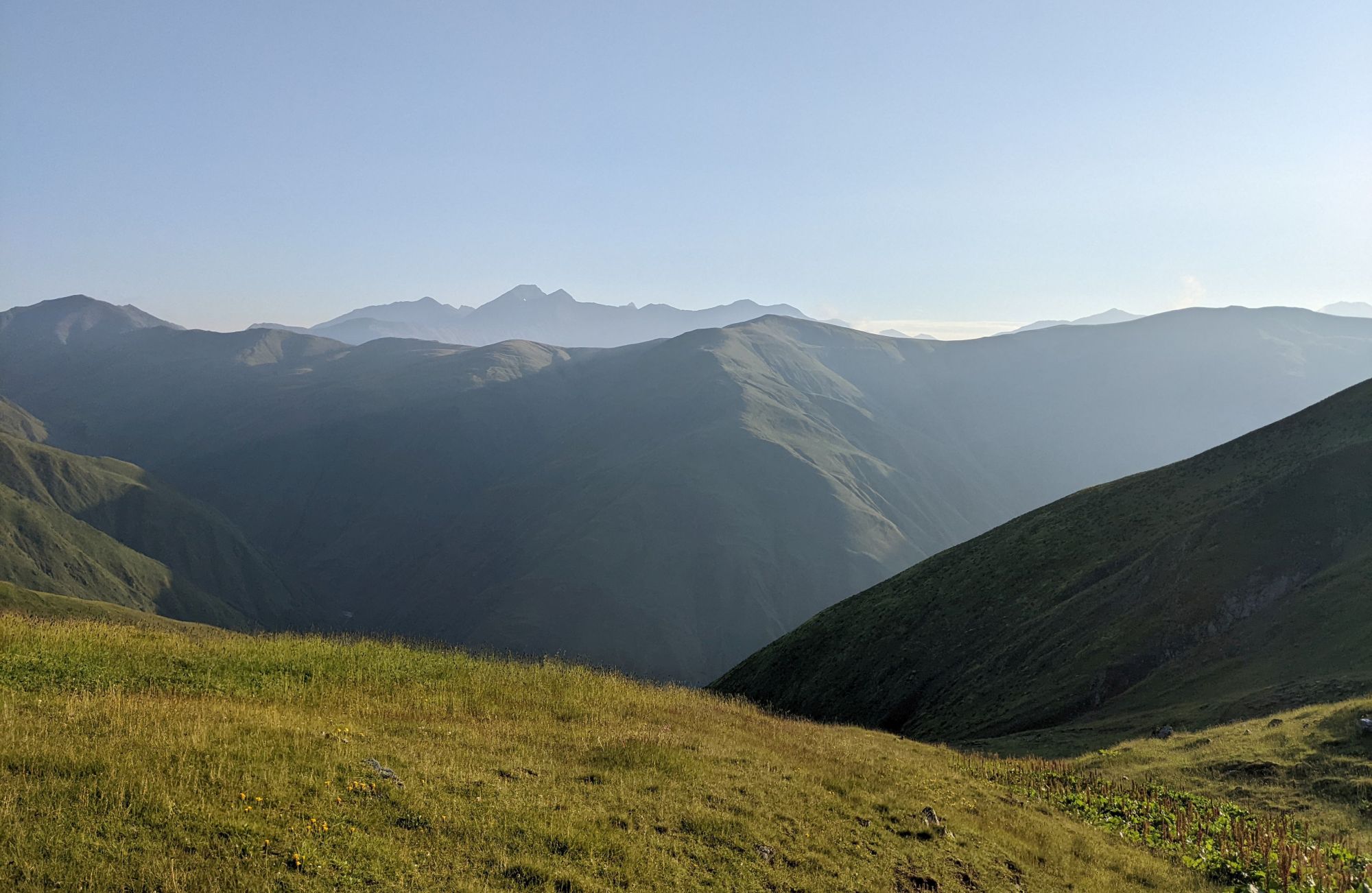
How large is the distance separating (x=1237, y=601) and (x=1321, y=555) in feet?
16.8

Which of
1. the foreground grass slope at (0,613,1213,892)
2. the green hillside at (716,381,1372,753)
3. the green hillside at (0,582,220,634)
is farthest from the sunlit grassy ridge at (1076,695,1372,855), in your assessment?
the green hillside at (0,582,220,634)

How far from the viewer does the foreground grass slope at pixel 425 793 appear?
9.14 meters

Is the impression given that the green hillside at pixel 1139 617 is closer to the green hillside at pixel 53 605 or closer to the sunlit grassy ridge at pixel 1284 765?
the sunlit grassy ridge at pixel 1284 765

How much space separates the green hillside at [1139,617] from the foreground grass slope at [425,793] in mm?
16905

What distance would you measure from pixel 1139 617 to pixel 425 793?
39621mm

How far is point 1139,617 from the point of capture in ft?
131

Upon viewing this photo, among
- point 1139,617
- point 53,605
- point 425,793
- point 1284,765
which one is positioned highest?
point 425,793

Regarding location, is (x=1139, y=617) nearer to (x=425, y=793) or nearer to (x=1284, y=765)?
(x=1284, y=765)

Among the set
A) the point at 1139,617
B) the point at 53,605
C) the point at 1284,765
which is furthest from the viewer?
the point at 53,605

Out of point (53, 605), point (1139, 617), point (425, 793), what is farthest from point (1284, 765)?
point (53, 605)

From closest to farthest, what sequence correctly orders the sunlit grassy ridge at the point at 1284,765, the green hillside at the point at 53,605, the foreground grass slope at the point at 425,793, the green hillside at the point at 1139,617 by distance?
the foreground grass slope at the point at 425,793 → the sunlit grassy ridge at the point at 1284,765 → the green hillside at the point at 1139,617 → the green hillside at the point at 53,605

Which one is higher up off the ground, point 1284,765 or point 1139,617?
point 1284,765

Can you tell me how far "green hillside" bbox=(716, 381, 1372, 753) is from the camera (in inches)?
1227

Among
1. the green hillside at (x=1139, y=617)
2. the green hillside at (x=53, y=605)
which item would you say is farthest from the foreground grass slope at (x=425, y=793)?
the green hillside at (x=53, y=605)
